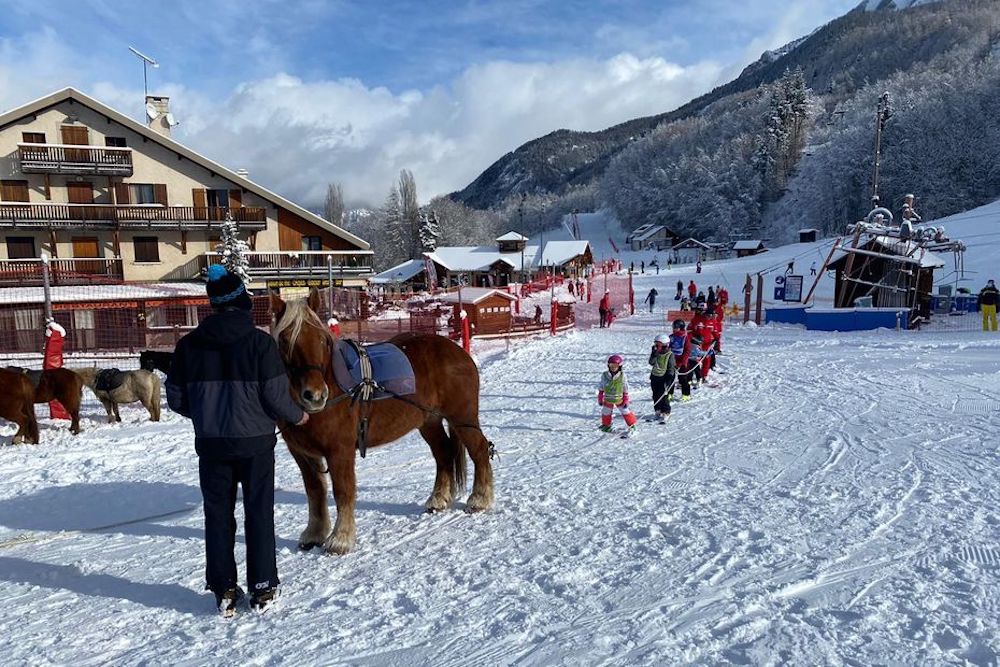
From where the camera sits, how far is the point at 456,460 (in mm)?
5434

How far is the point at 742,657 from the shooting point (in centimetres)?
304

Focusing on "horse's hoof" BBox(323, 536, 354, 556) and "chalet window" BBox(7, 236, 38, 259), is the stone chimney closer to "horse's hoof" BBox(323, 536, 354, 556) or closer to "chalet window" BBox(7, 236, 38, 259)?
"chalet window" BBox(7, 236, 38, 259)

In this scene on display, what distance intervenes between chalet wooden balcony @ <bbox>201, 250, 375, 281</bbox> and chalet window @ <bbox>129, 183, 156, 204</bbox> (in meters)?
3.42

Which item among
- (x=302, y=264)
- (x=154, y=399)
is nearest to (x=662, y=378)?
(x=154, y=399)

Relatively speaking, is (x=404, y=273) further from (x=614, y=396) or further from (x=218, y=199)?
(x=614, y=396)

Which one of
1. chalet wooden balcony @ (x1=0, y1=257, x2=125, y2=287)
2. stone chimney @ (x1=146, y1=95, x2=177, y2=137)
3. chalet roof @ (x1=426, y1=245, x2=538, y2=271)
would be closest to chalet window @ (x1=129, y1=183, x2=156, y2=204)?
chalet wooden balcony @ (x1=0, y1=257, x2=125, y2=287)

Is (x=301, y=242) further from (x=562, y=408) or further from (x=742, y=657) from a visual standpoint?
(x=742, y=657)

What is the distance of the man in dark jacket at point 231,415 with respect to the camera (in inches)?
130

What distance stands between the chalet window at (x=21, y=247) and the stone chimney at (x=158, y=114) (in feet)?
29.6

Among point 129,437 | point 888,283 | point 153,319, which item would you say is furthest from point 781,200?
point 129,437

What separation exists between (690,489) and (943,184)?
7758 cm

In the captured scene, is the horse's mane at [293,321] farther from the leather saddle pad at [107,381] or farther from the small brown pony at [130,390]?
the leather saddle pad at [107,381]

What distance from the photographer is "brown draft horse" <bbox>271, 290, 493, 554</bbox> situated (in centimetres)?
380

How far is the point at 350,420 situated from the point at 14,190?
29.0 m
